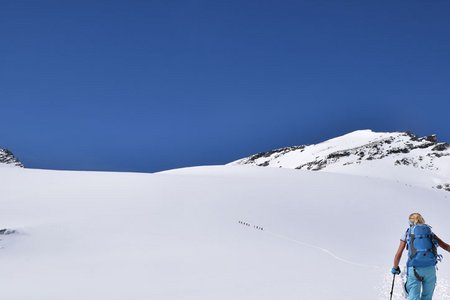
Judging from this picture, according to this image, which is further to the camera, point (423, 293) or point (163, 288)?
point (163, 288)

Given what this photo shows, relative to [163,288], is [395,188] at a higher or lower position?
higher

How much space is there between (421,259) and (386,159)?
82678 millimetres

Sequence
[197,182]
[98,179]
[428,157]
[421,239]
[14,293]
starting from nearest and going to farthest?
[421,239] < [14,293] < [98,179] < [197,182] < [428,157]

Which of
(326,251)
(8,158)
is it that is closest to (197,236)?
(326,251)

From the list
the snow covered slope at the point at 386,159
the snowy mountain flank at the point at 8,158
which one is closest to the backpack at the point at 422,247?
the snow covered slope at the point at 386,159

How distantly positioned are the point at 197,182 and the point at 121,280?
14.3 meters

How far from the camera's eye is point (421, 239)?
22.9 feet

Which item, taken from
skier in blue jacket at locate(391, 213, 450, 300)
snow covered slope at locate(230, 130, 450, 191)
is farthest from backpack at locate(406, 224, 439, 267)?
snow covered slope at locate(230, 130, 450, 191)

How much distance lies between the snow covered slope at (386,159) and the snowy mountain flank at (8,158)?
184 feet

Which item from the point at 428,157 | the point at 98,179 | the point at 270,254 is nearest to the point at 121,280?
the point at 270,254

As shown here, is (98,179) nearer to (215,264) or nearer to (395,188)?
(215,264)

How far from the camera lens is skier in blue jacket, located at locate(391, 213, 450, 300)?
22.8ft

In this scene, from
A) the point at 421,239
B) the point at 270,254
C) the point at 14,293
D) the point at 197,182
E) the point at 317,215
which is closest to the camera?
the point at 421,239

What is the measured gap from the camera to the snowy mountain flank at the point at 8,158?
77.6 m
